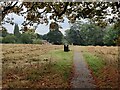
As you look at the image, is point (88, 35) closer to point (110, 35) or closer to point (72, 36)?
point (72, 36)

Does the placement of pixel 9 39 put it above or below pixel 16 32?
below

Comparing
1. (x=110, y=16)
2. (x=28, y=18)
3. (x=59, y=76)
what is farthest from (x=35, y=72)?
(x=110, y=16)

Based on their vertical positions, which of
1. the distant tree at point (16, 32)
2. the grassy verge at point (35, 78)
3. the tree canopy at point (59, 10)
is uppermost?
the tree canopy at point (59, 10)

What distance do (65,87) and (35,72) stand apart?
317 centimetres

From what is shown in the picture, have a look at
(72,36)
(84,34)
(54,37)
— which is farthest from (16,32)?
(84,34)

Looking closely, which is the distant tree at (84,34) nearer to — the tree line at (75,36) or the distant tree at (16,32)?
the tree line at (75,36)

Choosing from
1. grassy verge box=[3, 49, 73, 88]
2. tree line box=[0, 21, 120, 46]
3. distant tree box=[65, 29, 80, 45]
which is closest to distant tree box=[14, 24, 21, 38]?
tree line box=[0, 21, 120, 46]

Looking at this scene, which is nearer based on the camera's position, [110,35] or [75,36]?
[110,35]

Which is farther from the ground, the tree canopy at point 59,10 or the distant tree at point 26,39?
the tree canopy at point 59,10

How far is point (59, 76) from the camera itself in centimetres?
988

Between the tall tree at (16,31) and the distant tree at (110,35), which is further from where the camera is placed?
the distant tree at (110,35)

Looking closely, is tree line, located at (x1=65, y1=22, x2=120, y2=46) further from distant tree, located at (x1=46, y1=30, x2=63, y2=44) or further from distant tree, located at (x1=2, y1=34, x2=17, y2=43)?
distant tree, located at (x1=2, y1=34, x2=17, y2=43)

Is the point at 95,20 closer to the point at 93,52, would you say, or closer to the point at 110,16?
the point at 110,16

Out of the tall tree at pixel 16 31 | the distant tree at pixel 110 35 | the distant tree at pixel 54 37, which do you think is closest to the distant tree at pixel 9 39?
the tall tree at pixel 16 31
